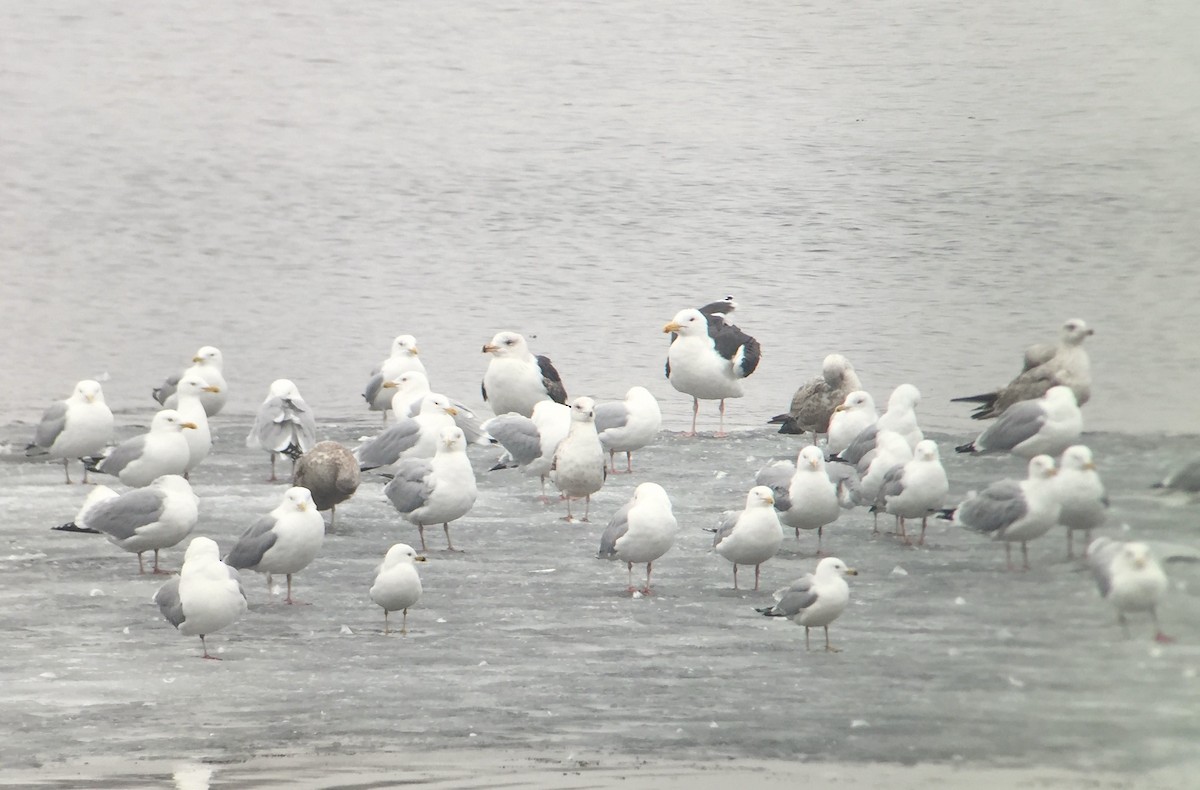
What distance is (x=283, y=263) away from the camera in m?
13.3

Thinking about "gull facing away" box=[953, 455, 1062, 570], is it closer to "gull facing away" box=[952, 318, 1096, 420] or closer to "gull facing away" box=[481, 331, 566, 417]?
"gull facing away" box=[952, 318, 1096, 420]

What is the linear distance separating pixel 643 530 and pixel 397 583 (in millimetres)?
893

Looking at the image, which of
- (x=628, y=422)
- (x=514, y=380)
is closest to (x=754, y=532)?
(x=628, y=422)

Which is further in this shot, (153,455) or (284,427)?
(284,427)

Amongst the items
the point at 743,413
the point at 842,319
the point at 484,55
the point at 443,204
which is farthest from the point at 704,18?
the point at 743,413

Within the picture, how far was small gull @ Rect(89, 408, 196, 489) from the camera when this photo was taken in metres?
7.04

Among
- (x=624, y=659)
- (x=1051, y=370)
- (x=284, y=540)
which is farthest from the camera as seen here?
(x=1051, y=370)

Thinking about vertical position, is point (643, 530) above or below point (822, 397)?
below

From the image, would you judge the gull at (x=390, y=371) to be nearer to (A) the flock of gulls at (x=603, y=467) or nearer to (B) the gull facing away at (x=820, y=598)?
(A) the flock of gulls at (x=603, y=467)

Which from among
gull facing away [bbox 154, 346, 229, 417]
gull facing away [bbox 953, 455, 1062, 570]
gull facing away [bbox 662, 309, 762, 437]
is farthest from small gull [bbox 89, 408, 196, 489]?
gull facing away [bbox 953, 455, 1062, 570]

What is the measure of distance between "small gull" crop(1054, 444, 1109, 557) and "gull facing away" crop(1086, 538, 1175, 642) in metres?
0.36

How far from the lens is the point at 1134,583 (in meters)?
A: 4.57

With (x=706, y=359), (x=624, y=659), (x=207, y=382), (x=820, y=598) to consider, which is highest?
(x=706, y=359)

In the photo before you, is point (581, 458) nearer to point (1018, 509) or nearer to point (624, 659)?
point (624, 659)
